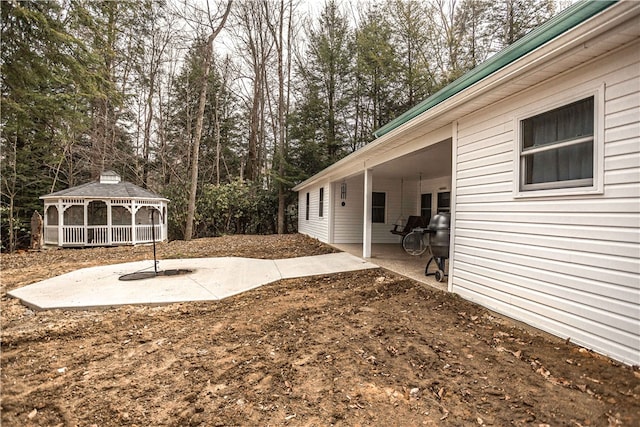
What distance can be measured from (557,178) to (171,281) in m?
5.46

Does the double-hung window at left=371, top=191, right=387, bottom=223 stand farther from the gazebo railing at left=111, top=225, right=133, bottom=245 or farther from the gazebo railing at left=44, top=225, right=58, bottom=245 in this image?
the gazebo railing at left=44, top=225, right=58, bottom=245

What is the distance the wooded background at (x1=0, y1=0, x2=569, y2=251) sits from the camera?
12.5 metres

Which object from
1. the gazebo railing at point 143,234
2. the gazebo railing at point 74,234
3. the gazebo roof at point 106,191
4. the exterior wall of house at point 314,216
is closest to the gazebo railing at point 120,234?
the gazebo railing at point 143,234

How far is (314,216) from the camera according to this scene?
11906mm

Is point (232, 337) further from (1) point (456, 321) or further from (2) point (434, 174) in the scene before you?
(2) point (434, 174)

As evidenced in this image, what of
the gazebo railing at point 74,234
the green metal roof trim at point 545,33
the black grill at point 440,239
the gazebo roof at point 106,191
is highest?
the green metal roof trim at point 545,33

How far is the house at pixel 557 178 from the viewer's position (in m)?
2.17

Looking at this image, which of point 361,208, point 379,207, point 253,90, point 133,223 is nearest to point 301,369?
point 379,207

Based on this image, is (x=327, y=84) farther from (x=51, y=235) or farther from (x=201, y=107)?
(x=51, y=235)

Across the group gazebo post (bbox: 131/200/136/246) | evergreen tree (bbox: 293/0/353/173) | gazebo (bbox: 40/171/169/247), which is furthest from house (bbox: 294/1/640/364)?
evergreen tree (bbox: 293/0/353/173)

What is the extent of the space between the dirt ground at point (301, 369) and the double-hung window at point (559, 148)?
1432 millimetres

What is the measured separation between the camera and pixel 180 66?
15.8 meters

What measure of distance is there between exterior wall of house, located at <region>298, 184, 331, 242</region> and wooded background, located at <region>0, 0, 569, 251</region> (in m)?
1.09

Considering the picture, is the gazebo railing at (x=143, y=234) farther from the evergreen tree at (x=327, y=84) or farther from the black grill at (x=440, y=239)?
the black grill at (x=440, y=239)
